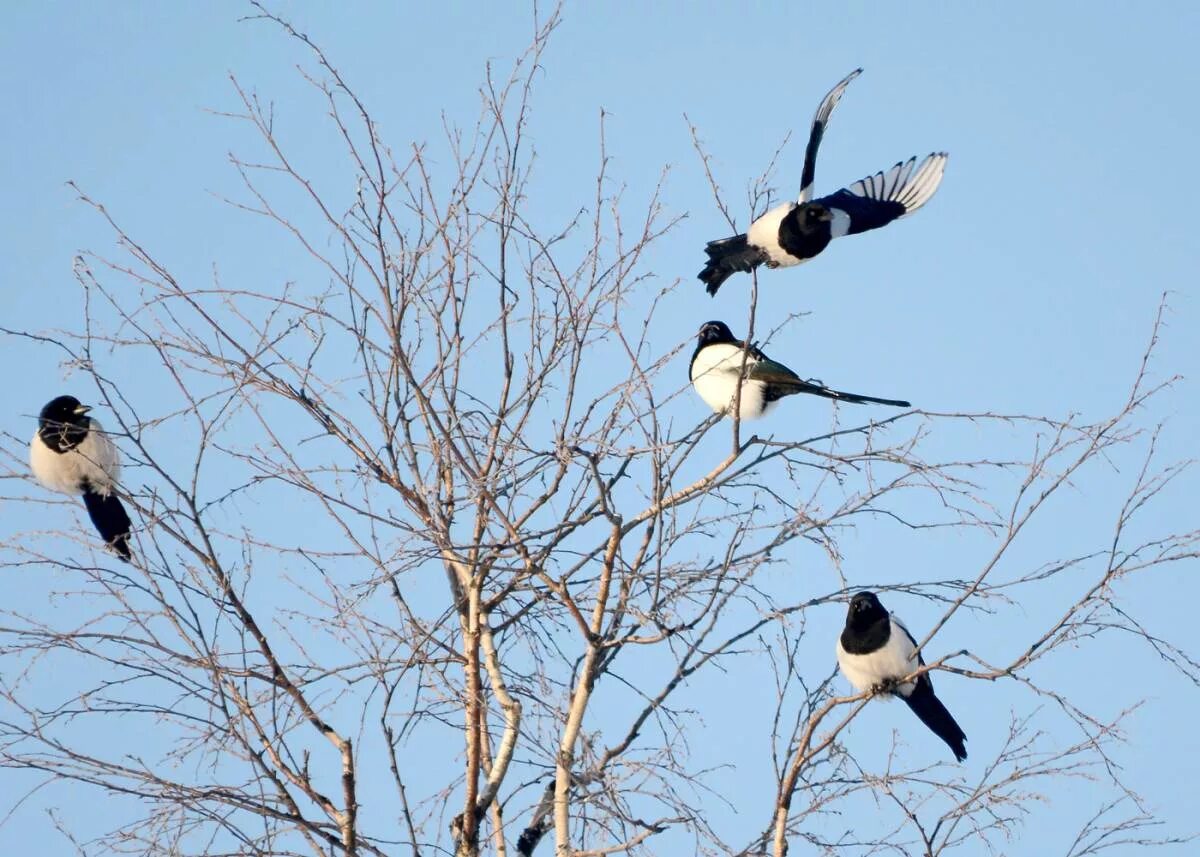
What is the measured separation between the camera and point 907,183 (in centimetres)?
716

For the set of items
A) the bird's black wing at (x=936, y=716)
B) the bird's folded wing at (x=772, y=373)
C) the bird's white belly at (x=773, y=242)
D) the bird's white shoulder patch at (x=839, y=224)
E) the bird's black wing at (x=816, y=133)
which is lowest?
the bird's black wing at (x=936, y=716)

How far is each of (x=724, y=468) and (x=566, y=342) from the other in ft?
1.84

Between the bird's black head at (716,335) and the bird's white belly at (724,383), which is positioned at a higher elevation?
the bird's black head at (716,335)

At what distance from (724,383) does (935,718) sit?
1588mm

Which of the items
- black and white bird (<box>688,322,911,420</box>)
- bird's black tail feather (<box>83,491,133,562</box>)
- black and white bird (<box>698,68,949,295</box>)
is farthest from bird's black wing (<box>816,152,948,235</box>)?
bird's black tail feather (<box>83,491,133,562</box>)

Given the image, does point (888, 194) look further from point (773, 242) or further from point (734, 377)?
point (734, 377)

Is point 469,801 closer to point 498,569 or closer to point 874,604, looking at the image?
point 498,569

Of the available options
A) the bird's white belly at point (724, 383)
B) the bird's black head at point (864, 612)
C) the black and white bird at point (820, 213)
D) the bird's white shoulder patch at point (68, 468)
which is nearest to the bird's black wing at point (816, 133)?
the black and white bird at point (820, 213)

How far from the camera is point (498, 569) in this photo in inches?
157

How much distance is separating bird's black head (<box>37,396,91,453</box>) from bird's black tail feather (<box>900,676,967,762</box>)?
141 inches

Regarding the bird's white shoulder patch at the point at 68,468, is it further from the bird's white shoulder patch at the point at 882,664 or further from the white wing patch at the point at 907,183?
the white wing patch at the point at 907,183

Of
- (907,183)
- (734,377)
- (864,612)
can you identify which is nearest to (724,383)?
(734,377)

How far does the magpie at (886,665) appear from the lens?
18.0 ft

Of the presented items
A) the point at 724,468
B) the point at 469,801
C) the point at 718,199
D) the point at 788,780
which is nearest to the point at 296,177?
the point at 718,199
